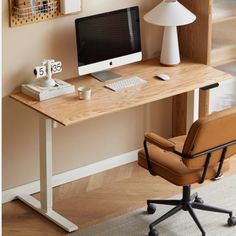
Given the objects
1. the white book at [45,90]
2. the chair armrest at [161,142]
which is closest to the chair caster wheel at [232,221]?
the chair armrest at [161,142]

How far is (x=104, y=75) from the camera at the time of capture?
3.61 meters

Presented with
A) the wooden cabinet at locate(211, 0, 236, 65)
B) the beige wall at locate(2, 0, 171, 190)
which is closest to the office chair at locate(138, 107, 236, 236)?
the beige wall at locate(2, 0, 171, 190)

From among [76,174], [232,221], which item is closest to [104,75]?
[76,174]

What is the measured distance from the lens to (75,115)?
3.01 metres

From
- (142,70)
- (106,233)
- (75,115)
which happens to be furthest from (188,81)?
(106,233)

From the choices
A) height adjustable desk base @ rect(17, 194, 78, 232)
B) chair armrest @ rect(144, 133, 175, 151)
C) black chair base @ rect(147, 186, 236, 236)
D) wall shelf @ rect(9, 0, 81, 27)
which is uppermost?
wall shelf @ rect(9, 0, 81, 27)

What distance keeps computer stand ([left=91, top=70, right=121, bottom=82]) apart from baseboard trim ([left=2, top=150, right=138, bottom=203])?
27.7 inches

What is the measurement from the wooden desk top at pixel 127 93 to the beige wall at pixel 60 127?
0.16m

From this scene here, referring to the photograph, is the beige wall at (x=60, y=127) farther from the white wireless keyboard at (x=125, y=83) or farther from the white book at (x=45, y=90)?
the white wireless keyboard at (x=125, y=83)

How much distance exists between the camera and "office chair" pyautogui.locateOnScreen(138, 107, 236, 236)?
2.66 metres

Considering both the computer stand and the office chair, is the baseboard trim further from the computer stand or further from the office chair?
the office chair

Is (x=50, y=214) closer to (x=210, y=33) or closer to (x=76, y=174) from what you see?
(x=76, y=174)

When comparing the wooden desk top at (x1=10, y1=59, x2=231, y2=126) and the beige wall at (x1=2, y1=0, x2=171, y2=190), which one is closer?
the wooden desk top at (x1=10, y1=59, x2=231, y2=126)

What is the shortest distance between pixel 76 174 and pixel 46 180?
→ 2.01 feet
